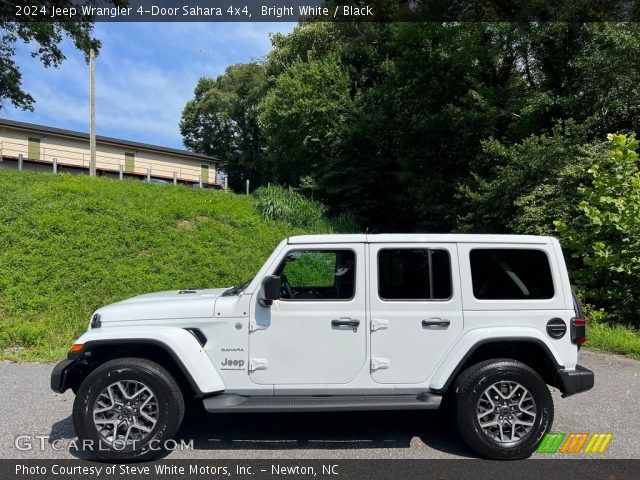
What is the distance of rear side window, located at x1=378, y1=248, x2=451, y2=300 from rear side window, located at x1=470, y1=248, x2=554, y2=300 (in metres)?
0.26

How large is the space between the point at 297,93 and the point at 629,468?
17777 millimetres

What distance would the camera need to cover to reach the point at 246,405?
12.7 feet

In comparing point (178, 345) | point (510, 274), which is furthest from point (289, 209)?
point (178, 345)

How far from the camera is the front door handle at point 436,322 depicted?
159 inches

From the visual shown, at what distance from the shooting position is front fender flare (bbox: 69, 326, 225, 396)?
385 centimetres

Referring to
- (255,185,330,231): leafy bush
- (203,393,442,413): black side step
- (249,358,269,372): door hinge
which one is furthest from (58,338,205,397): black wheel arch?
(255,185,330,231): leafy bush

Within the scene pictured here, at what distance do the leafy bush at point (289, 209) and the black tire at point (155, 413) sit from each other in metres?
10.9

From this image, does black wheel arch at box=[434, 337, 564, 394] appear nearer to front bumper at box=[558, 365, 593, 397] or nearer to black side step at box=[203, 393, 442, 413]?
front bumper at box=[558, 365, 593, 397]

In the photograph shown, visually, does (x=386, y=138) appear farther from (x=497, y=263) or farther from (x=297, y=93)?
(x=497, y=263)

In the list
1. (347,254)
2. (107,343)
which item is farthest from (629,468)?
(107,343)

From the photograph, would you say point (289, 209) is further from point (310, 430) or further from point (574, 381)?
point (574, 381)

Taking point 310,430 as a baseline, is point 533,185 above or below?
above

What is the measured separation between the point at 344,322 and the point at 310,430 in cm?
124

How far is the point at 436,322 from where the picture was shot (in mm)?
4035
